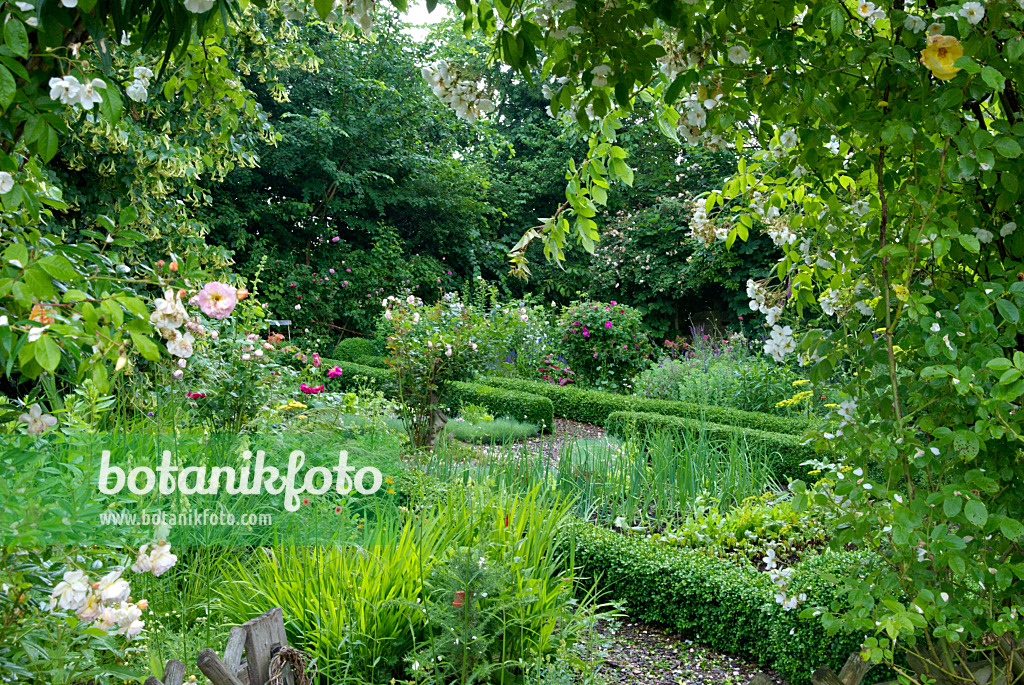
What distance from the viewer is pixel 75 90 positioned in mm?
1062

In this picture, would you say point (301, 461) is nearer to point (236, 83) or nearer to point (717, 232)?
point (236, 83)

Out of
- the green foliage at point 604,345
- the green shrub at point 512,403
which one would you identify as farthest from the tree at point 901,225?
the green foliage at point 604,345

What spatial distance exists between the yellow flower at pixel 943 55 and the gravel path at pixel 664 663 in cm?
192

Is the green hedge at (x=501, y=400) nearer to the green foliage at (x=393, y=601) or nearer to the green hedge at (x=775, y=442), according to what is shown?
the green hedge at (x=775, y=442)

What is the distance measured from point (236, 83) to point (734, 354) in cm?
731

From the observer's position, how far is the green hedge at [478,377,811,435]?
5.80 m

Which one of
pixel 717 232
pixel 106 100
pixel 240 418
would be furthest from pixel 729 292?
pixel 106 100

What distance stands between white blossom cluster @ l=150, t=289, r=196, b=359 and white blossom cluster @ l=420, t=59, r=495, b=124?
3.18 feet

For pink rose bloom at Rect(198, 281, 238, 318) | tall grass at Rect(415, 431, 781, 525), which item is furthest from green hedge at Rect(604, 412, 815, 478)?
pink rose bloom at Rect(198, 281, 238, 318)

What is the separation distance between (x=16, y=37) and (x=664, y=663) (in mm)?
2725

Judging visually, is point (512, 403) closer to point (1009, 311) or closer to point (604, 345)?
point (604, 345)

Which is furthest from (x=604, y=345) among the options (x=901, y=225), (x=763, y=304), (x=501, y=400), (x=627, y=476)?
(x=901, y=225)

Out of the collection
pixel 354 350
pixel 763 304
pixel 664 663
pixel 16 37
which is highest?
pixel 16 37

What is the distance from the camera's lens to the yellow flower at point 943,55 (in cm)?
127
